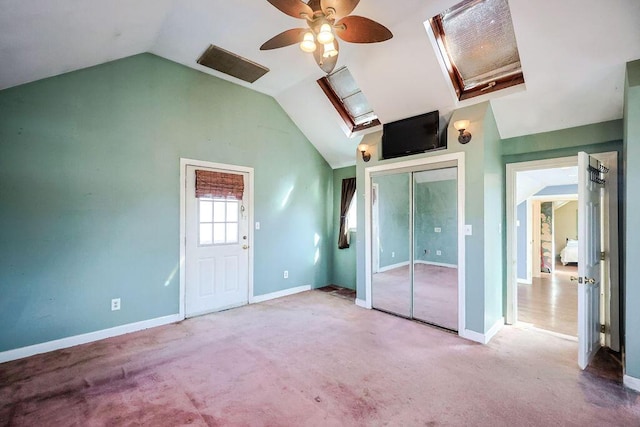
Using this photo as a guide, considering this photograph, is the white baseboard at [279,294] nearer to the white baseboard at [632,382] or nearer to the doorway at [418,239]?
the doorway at [418,239]

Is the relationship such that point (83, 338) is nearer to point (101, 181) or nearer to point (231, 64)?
point (101, 181)

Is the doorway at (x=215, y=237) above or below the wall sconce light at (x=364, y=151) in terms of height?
below

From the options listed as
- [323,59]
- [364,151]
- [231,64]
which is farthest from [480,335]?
[231,64]

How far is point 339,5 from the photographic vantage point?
1.77 meters

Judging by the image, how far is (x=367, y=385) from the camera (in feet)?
7.44

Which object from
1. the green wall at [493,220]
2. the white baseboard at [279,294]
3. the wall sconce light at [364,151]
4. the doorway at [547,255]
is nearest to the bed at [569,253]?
the doorway at [547,255]

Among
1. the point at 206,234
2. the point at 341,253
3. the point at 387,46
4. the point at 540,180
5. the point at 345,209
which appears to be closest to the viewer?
the point at 387,46

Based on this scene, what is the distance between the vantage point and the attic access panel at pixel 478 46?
2.58 meters

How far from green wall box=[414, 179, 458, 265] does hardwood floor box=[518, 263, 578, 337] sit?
58.9 inches

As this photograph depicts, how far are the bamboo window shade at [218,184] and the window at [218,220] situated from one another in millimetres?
85

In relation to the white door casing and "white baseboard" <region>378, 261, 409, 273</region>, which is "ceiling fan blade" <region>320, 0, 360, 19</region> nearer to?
the white door casing

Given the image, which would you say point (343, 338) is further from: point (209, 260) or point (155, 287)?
point (155, 287)

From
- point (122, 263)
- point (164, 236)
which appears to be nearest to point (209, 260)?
point (164, 236)

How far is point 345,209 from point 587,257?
3.35m
